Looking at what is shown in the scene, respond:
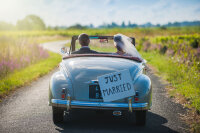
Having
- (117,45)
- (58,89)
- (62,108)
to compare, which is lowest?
(62,108)

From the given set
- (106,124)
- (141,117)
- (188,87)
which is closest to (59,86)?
(106,124)

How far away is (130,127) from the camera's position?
177 inches

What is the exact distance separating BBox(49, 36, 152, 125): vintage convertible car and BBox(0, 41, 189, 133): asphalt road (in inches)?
13.6

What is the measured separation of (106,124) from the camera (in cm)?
468

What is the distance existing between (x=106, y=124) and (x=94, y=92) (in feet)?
2.73

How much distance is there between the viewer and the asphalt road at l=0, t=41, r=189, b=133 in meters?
4.38

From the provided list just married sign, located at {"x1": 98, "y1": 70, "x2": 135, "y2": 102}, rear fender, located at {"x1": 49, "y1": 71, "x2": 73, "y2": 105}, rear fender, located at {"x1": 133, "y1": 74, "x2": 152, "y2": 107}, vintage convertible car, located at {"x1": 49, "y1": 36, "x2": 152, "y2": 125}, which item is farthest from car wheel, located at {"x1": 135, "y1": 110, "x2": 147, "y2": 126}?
rear fender, located at {"x1": 49, "y1": 71, "x2": 73, "y2": 105}

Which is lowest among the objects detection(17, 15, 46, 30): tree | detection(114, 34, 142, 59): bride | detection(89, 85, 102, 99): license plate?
detection(89, 85, 102, 99): license plate

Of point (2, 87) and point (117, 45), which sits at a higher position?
point (117, 45)

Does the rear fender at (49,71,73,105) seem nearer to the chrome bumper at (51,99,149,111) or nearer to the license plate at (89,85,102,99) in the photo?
the chrome bumper at (51,99,149,111)

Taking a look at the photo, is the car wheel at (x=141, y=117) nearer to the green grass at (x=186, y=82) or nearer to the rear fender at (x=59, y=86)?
the rear fender at (x=59, y=86)

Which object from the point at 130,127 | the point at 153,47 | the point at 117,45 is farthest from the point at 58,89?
the point at 153,47

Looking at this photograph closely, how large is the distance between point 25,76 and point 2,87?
95.6 inches

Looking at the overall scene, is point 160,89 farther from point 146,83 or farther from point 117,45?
point 146,83
